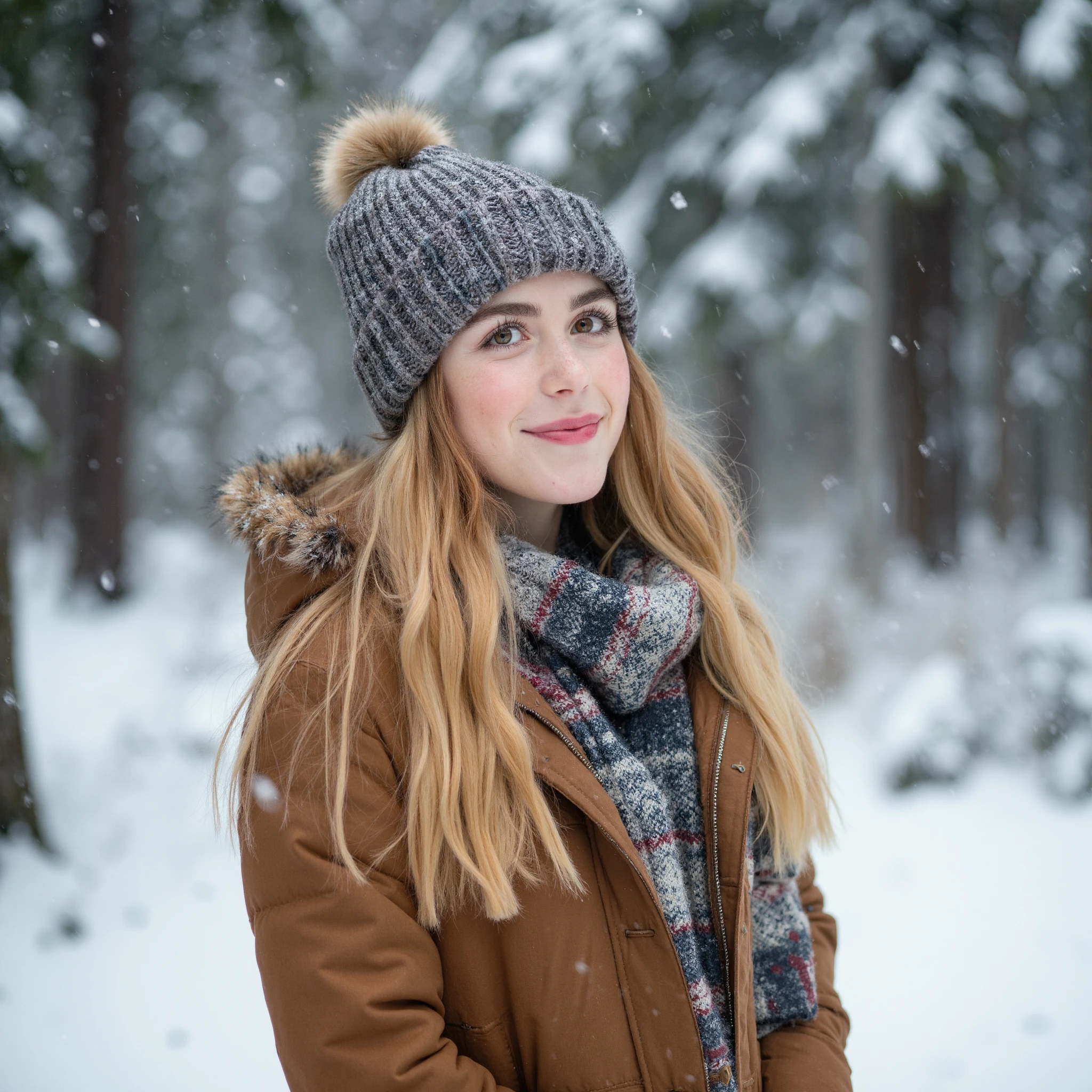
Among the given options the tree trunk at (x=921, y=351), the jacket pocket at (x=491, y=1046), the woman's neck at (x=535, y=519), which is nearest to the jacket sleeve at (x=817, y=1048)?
the jacket pocket at (x=491, y=1046)

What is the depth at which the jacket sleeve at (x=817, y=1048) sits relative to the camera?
206 cm

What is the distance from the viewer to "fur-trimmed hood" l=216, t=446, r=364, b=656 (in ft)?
6.27

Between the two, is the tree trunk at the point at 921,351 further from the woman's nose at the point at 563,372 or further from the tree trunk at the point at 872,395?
the woman's nose at the point at 563,372

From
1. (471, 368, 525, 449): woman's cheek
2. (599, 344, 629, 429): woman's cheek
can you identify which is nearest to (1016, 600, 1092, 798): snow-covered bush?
(599, 344, 629, 429): woman's cheek

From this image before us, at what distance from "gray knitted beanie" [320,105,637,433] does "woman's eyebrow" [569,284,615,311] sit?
39mm

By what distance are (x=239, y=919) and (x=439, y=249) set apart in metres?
4.32

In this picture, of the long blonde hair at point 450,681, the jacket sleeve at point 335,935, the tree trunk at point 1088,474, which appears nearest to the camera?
the jacket sleeve at point 335,935

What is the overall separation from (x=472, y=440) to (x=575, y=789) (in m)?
0.80

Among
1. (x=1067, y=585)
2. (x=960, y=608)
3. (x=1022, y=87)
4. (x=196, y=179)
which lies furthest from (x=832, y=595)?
(x=196, y=179)

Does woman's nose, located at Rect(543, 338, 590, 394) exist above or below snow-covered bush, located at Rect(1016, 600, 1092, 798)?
above

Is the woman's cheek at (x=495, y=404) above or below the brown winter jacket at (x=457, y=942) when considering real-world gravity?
above

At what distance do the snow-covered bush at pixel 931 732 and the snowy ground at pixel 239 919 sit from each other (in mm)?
138

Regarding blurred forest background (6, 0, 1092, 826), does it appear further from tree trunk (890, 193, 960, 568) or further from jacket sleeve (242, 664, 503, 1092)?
jacket sleeve (242, 664, 503, 1092)

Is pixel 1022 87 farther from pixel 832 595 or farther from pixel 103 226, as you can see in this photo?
pixel 103 226
